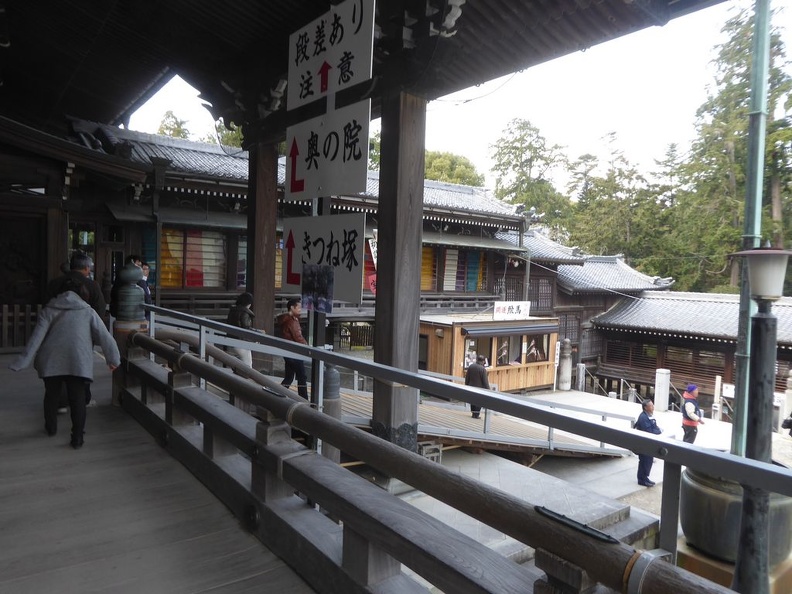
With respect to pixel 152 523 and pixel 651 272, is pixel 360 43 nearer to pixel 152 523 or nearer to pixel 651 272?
pixel 152 523

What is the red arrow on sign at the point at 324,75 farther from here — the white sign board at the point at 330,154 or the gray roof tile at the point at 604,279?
the gray roof tile at the point at 604,279

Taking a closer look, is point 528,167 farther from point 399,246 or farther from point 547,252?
point 399,246

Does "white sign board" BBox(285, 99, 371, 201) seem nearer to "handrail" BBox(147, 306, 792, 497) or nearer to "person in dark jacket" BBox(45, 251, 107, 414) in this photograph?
"handrail" BBox(147, 306, 792, 497)

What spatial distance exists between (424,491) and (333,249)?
1648mm

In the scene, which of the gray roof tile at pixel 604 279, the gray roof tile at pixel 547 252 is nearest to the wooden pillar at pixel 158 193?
the gray roof tile at pixel 547 252

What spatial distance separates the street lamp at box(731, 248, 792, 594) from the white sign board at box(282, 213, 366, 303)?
2193mm

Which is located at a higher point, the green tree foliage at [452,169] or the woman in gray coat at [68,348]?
the green tree foliage at [452,169]

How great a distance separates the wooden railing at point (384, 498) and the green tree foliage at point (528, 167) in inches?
1545

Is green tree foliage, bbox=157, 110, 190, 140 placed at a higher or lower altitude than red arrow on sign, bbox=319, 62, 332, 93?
higher

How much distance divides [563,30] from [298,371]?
490 centimetres

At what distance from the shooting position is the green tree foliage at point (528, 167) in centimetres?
4016

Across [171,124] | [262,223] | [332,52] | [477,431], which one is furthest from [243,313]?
[171,124]

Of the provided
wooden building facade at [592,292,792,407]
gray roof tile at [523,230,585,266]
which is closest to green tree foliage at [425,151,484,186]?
gray roof tile at [523,230,585,266]

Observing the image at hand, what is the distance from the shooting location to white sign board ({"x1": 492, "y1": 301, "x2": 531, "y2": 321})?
61.8 ft
